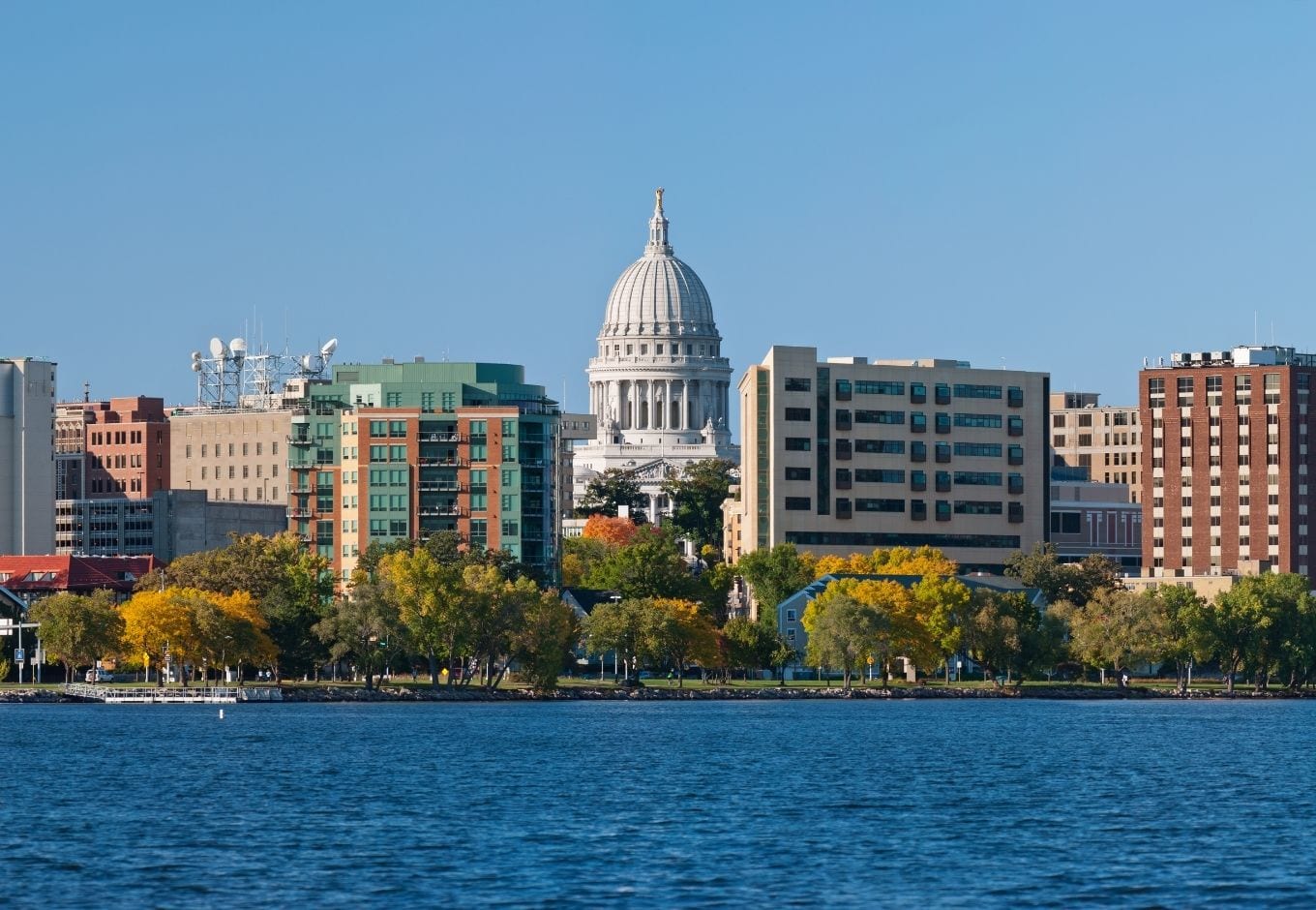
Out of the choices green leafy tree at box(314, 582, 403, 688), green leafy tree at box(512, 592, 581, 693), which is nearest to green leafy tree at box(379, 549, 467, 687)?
green leafy tree at box(314, 582, 403, 688)

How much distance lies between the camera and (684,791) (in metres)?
107

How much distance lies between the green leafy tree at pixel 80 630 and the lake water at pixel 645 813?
26377 mm

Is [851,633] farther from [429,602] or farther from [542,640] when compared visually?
[429,602]

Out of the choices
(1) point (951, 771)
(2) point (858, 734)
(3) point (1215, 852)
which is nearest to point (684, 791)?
(1) point (951, 771)

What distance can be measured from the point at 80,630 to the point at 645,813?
96.9 m

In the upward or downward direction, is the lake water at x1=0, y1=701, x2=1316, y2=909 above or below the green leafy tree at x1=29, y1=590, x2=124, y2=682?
below

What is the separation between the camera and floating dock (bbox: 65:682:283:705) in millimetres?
182125

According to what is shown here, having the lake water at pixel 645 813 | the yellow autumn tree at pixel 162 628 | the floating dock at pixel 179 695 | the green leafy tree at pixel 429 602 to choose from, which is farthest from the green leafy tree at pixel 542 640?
the lake water at pixel 645 813

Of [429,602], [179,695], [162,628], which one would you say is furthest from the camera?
[162,628]

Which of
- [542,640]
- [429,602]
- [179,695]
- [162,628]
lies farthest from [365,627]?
[162,628]

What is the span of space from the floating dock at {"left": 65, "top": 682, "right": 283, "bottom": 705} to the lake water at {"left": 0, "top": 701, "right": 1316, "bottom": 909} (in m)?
20.9

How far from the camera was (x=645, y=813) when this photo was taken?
9775 cm

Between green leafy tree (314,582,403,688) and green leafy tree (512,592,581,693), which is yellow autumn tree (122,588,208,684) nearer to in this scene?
green leafy tree (314,582,403,688)

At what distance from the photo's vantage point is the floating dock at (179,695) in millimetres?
182125
